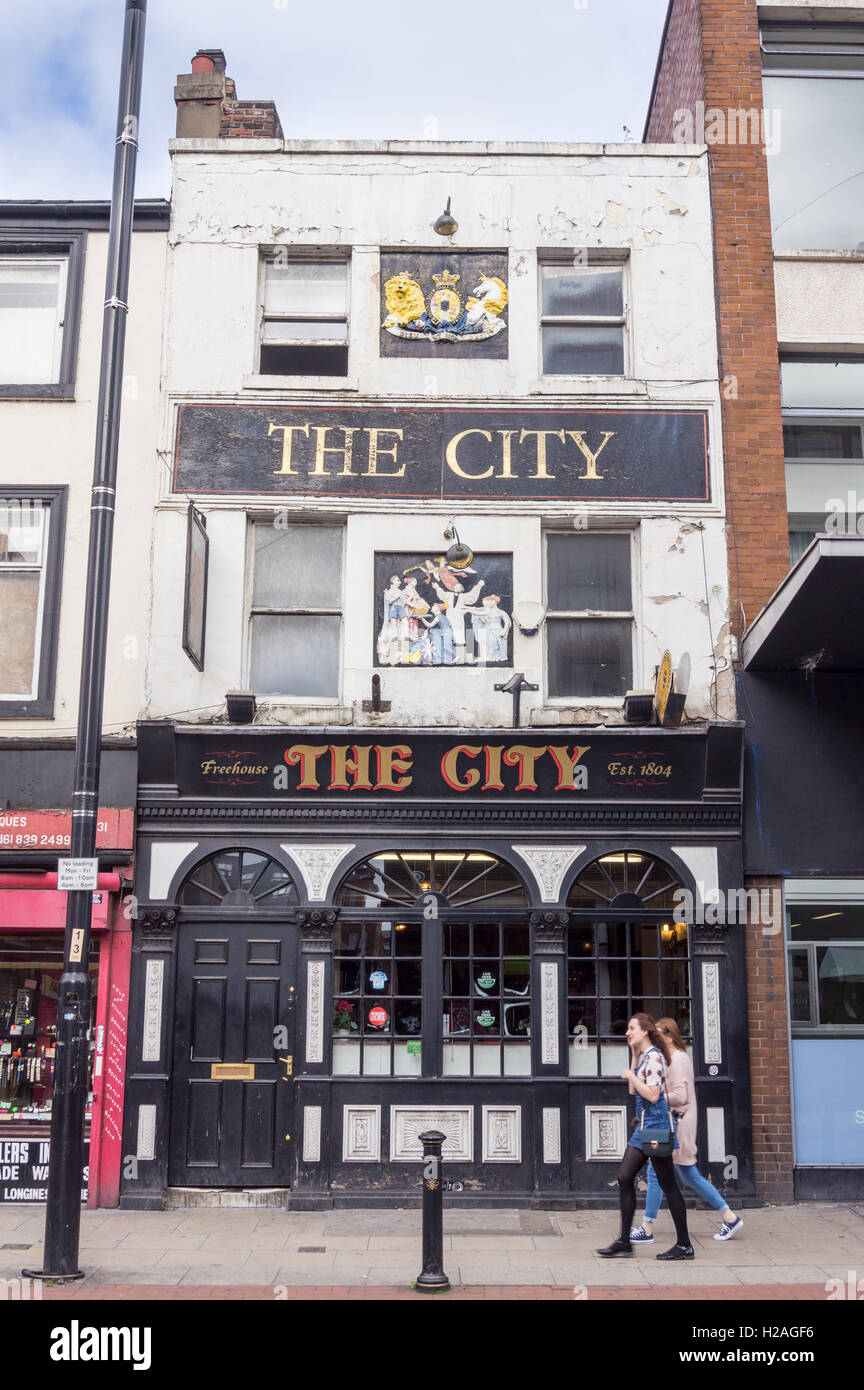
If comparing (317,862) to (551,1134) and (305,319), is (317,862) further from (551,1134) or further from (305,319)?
(305,319)

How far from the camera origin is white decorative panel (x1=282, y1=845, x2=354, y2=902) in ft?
39.2

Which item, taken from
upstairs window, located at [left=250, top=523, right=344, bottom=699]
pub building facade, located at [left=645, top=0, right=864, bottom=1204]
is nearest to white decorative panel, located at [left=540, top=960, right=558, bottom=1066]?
pub building facade, located at [left=645, top=0, right=864, bottom=1204]

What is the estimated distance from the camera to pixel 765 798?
1219cm

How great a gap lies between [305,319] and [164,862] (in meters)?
6.22

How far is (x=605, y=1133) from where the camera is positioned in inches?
457

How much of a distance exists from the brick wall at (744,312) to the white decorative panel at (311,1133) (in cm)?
657

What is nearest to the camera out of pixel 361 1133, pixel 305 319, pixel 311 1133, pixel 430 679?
pixel 311 1133

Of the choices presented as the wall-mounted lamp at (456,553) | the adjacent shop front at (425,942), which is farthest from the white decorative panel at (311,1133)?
the wall-mounted lamp at (456,553)

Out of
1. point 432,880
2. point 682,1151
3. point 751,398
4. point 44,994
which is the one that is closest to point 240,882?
point 432,880

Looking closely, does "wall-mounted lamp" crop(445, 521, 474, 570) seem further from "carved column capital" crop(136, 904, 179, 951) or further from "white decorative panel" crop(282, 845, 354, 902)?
"carved column capital" crop(136, 904, 179, 951)

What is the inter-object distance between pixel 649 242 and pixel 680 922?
7.53 metres

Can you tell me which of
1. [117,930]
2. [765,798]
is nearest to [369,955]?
[117,930]

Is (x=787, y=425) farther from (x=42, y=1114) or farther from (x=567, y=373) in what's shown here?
(x=42, y=1114)

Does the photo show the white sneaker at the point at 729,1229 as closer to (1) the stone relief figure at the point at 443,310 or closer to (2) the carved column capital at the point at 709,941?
(2) the carved column capital at the point at 709,941
